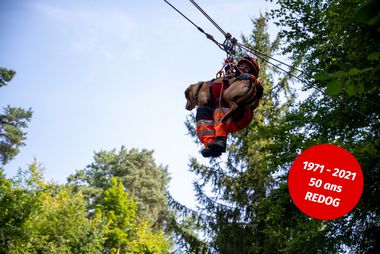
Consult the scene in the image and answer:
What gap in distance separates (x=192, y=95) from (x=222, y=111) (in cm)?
63

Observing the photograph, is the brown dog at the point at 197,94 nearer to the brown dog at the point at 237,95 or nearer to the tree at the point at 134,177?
the brown dog at the point at 237,95

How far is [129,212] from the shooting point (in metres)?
34.0

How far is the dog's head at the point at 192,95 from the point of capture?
5762 mm

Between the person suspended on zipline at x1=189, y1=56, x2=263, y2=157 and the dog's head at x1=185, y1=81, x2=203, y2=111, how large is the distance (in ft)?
0.76

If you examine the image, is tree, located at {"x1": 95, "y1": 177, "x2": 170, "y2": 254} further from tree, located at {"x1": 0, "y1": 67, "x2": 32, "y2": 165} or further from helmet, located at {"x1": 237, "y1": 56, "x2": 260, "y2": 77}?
helmet, located at {"x1": 237, "y1": 56, "x2": 260, "y2": 77}

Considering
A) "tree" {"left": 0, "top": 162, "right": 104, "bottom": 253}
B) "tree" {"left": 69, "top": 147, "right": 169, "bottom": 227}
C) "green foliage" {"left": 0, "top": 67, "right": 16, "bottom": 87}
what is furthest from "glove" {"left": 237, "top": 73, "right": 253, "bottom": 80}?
"tree" {"left": 69, "top": 147, "right": 169, "bottom": 227}

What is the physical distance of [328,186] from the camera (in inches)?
242

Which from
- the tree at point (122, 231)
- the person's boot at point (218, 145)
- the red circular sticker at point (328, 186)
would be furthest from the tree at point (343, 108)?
the tree at point (122, 231)

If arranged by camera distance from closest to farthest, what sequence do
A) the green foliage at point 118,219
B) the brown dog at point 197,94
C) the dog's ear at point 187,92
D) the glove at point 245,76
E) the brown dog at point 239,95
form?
the brown dog at point 239,95
the glove at point 245,76
the brown dog at point 197,94
the dog's ear at point 187,92
the green foliage at point 118,219

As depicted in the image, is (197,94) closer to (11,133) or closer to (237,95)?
(237,95)

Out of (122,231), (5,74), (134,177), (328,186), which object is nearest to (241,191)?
(328,186)

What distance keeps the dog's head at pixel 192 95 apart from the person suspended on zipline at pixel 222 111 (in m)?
0.23

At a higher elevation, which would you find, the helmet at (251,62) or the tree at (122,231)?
the tree at (122,231)

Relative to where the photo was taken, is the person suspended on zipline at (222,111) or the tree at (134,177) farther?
the tree at (134,177)
